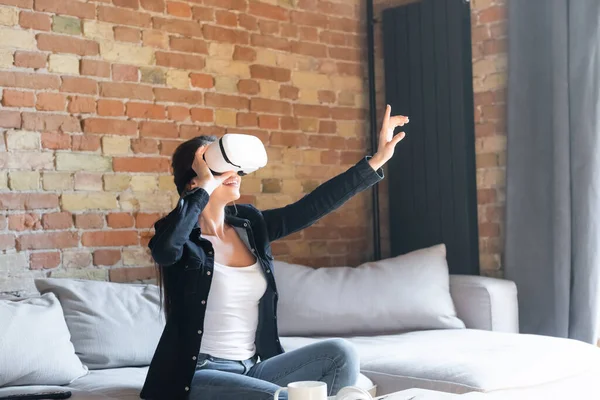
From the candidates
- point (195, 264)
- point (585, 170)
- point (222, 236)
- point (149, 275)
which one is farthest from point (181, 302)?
point (585, 170)

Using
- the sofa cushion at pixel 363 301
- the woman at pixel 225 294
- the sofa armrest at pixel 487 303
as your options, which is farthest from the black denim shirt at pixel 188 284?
the sofa armrest at pixel 487 303

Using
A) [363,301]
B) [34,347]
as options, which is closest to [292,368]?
[34,347]

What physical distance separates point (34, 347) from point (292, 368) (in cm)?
84

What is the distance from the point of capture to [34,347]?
2572mm

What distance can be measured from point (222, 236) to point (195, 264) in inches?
9.1

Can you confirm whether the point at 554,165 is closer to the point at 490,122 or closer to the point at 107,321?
the point at 490,122

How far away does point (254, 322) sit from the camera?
2416 millimetres

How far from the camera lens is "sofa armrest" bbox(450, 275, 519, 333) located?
3.43 meters

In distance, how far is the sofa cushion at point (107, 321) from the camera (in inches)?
111

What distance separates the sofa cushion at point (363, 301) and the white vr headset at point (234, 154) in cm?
119

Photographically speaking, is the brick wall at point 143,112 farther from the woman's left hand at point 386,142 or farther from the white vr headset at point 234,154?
the woman's left hand at point 386,142

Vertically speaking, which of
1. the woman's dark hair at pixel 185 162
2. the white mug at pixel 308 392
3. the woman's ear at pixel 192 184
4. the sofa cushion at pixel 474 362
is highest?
the woman's dark hair at pixel 185 162

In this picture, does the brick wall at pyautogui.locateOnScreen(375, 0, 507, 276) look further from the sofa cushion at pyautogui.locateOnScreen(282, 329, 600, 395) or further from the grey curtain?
the sofa cushion at pyautogui.locateOnScreen(282, 329, 600, 395)

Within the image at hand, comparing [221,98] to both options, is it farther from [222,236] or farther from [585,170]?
[585,170]
